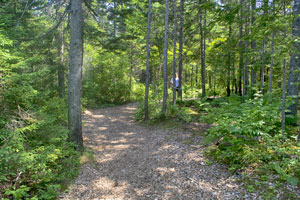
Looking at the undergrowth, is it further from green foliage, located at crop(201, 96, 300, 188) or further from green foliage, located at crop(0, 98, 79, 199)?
green foliage, located at crop(0, 98, 79, 199)

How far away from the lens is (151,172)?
5293 millimetres

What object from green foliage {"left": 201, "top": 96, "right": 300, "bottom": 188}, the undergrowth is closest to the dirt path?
the undergrowth

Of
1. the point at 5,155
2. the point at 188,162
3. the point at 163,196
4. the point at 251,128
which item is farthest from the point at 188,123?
the point at 5,155

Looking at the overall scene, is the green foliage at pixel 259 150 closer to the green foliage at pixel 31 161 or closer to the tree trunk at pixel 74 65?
the green foliage at pixel 31 161

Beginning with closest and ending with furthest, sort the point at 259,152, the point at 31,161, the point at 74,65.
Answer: the point at 31,161 < the point at 259,152 < the point at 74,65

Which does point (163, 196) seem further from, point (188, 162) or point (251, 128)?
point (251, 128)

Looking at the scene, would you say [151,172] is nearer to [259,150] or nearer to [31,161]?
[259,150]

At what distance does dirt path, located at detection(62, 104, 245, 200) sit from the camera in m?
4.30

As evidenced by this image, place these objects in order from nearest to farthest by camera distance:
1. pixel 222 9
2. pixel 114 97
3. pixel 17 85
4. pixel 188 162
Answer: pixel 17 85 → pixel 188 162 → pixel 222 9 → pixel 114 97

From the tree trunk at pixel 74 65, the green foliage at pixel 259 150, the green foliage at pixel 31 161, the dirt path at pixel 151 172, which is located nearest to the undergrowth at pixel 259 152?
the green foliage at pixel 259 150

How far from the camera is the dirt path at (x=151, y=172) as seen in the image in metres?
4.30

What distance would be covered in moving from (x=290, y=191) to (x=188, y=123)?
5491 mm

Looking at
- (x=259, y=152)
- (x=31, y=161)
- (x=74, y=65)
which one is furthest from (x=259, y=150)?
(x=74, y=65)

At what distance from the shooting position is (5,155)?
11.2 feet
